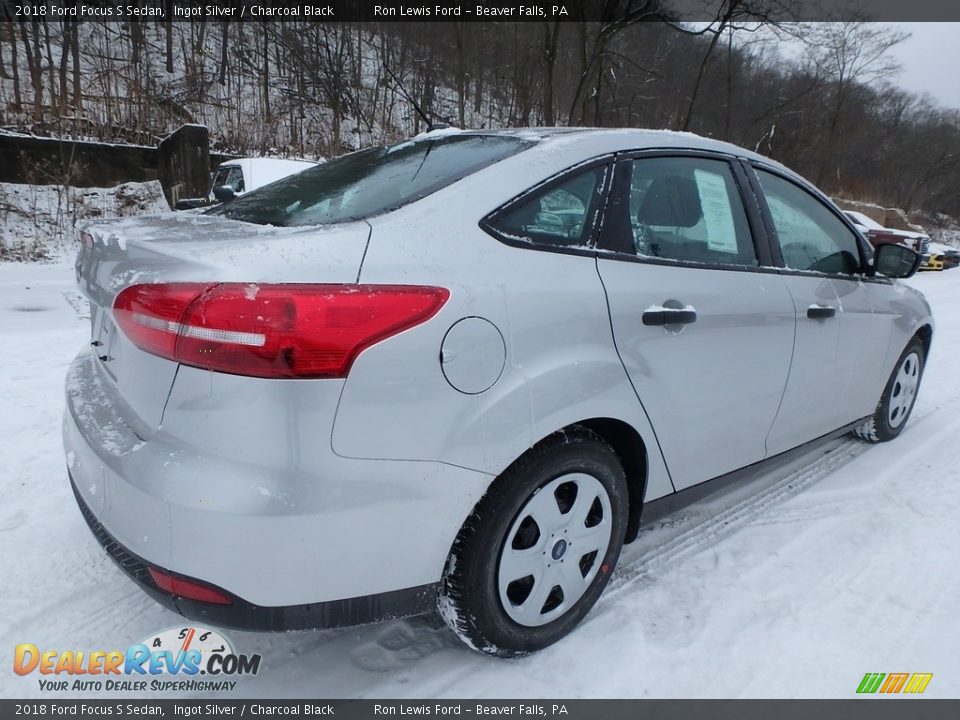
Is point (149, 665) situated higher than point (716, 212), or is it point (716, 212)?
point (716, 212)

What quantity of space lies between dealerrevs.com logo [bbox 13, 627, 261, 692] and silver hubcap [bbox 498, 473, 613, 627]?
84 centimetres

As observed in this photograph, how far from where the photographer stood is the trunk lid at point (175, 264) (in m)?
1.47

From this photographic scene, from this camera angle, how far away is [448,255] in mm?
1638

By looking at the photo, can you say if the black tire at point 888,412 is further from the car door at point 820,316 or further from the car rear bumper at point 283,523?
the car rear bumper at point 283,523

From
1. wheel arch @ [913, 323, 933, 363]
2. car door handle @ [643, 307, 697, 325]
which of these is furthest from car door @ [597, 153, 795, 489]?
wheel arch @ [913, 323, 933, 363]

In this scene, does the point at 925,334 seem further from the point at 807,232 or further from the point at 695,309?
the point at 695,309

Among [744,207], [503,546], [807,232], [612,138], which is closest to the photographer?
[503,546]

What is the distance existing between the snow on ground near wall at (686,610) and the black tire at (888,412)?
453 mm

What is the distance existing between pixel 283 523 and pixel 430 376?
467 millimetres

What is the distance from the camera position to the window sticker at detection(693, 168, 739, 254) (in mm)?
2420

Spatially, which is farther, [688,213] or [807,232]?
[807,232]

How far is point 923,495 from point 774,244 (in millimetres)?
1574

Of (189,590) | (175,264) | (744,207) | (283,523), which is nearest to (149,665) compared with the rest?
(189,590)

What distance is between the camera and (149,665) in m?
1.93
